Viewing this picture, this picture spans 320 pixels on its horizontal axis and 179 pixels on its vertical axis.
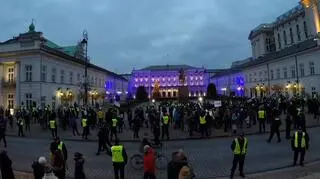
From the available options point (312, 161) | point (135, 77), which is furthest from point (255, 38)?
point (312, 161)

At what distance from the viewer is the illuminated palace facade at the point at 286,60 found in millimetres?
64938

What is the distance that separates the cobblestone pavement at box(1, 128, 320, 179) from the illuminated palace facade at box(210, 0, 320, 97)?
4007 centimetres

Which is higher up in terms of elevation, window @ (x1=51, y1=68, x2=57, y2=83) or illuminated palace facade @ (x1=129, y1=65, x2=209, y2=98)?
illuminated palace facade @ (x1=129, y1=65, x2=209, y2=98)

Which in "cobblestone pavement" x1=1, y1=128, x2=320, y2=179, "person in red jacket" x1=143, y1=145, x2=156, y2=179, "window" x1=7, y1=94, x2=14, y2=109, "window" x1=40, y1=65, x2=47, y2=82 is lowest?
"cobblestone pavement" x1=1, y1=128, x2=320, y2=179

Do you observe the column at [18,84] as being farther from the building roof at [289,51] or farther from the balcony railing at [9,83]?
the building roof at [289,51]


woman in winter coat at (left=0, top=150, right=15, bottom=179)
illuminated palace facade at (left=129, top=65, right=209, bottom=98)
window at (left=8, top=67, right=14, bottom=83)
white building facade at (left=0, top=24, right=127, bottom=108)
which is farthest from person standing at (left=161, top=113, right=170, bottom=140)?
illuminated palace facade at (left=129, top=65, right=209, bottom=98)

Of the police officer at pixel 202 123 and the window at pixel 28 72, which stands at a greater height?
the window at pixel 28 72

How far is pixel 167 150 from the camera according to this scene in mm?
22172

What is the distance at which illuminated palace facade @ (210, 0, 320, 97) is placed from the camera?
213ft

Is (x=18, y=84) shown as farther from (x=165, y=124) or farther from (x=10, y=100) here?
(x=165, y=124)

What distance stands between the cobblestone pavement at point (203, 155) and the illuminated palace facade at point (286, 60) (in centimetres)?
4007

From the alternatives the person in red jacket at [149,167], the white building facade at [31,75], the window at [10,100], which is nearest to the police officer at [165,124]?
the person in red jacket at [149,167]

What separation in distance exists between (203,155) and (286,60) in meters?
58.7

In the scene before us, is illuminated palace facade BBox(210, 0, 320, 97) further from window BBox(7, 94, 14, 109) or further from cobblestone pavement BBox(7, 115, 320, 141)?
window BBox(7, 94, 14, 109)
